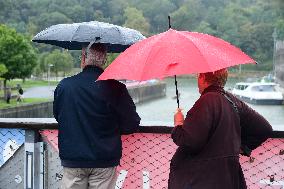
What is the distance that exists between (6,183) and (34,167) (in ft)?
1.08

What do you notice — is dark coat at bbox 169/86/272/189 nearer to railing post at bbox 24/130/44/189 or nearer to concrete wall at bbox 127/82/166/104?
railing post at bbox 24/130/44/189

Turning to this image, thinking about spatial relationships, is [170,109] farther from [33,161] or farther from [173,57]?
[173,57]

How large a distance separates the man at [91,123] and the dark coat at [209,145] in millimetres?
479

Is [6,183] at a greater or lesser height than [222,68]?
lesser

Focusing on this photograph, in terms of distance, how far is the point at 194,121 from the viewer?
7.98ft

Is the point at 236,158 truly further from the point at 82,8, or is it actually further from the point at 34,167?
the point at 82,8

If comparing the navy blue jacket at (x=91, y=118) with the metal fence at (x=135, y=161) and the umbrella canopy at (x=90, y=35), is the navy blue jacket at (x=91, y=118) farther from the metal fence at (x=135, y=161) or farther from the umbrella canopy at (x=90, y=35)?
the metal fence at (x=135, y=161)

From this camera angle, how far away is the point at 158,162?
11.9ft

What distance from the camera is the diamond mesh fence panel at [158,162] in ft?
11.3

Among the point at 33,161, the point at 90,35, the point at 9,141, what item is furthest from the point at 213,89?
the point at 9,141

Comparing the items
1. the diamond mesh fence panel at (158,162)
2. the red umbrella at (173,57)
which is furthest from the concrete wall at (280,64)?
the red umbrella at (173,57)

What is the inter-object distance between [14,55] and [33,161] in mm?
38018

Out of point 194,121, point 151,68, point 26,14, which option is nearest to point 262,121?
point 194,121

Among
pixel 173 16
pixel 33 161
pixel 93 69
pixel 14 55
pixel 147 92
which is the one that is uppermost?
pixel 173 16
